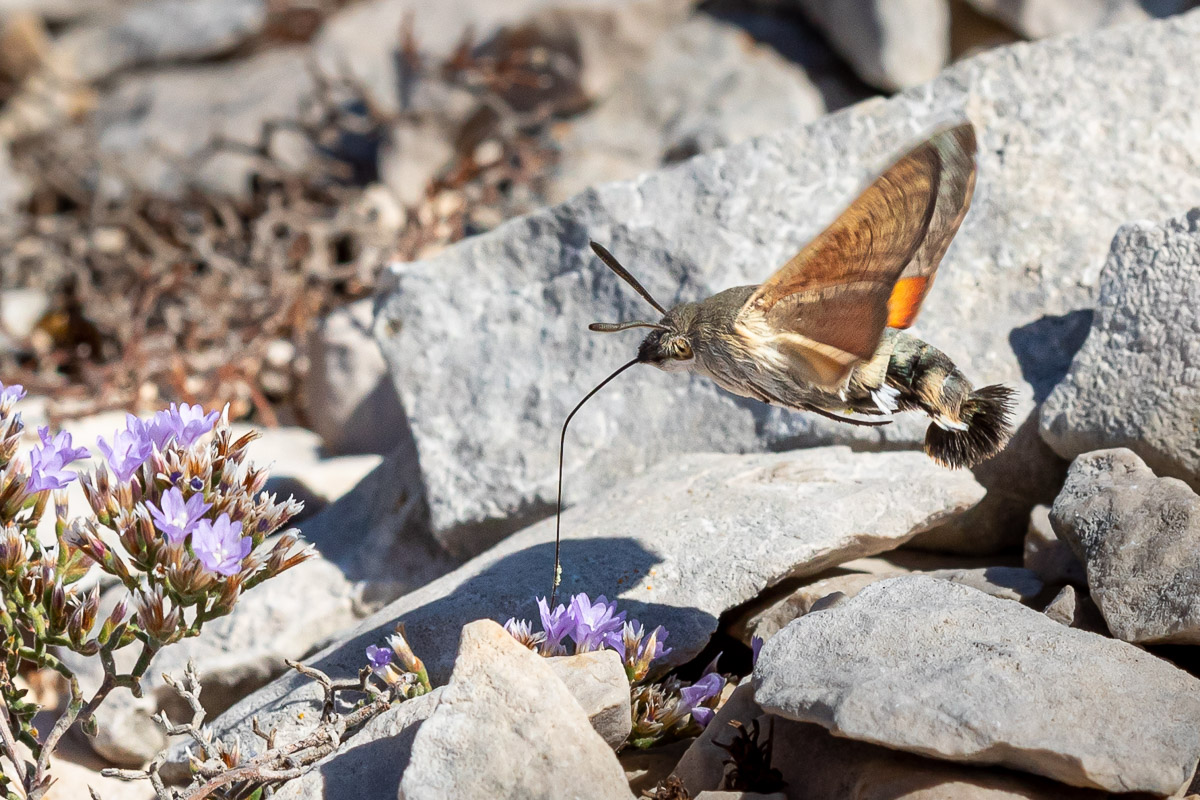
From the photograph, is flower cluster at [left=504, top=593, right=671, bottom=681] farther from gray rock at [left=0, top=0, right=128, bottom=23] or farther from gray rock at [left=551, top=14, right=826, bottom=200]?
gray rock at [left=0, top=0, right=128, bottom=23]

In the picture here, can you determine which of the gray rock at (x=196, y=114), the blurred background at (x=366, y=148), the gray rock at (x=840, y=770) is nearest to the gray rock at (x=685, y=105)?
the blurred background at (x=366, y=148)

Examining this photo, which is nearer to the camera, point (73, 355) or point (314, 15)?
point (73, 355)

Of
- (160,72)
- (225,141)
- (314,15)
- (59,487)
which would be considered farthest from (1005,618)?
(160,72)

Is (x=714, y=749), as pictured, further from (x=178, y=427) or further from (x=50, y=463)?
(x=50, y=463)

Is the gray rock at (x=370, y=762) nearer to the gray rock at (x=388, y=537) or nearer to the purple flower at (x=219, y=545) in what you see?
the purple flower at (x=219, y=545)

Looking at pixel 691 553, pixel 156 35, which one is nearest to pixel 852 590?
pixel 691 553

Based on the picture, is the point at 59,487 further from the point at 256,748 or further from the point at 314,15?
the point at 314,15
